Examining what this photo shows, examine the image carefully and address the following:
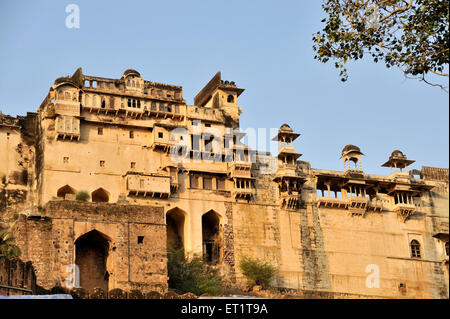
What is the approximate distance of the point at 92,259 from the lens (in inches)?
1521

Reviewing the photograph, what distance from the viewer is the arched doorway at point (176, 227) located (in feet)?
154

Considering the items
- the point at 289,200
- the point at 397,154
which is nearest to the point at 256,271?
the point at 289,200

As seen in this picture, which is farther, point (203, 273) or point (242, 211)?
point (242, 211)

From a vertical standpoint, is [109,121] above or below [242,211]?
above

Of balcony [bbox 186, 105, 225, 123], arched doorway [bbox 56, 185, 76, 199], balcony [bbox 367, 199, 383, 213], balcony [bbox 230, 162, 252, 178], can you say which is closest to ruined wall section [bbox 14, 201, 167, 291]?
arched doorway [bbox 56, 185, 76, 199]

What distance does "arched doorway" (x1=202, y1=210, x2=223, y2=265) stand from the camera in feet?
155

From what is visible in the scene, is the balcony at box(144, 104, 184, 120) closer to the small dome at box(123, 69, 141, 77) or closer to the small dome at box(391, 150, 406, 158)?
the small dome at box(123, 69, 141, 77)

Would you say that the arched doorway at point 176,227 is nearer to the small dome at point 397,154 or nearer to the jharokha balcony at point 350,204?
the jharokha balcony at point 350,204

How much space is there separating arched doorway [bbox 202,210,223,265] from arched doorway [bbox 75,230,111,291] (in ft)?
29.0

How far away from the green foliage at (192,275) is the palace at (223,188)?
1154mm

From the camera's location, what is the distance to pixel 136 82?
1929 inches
